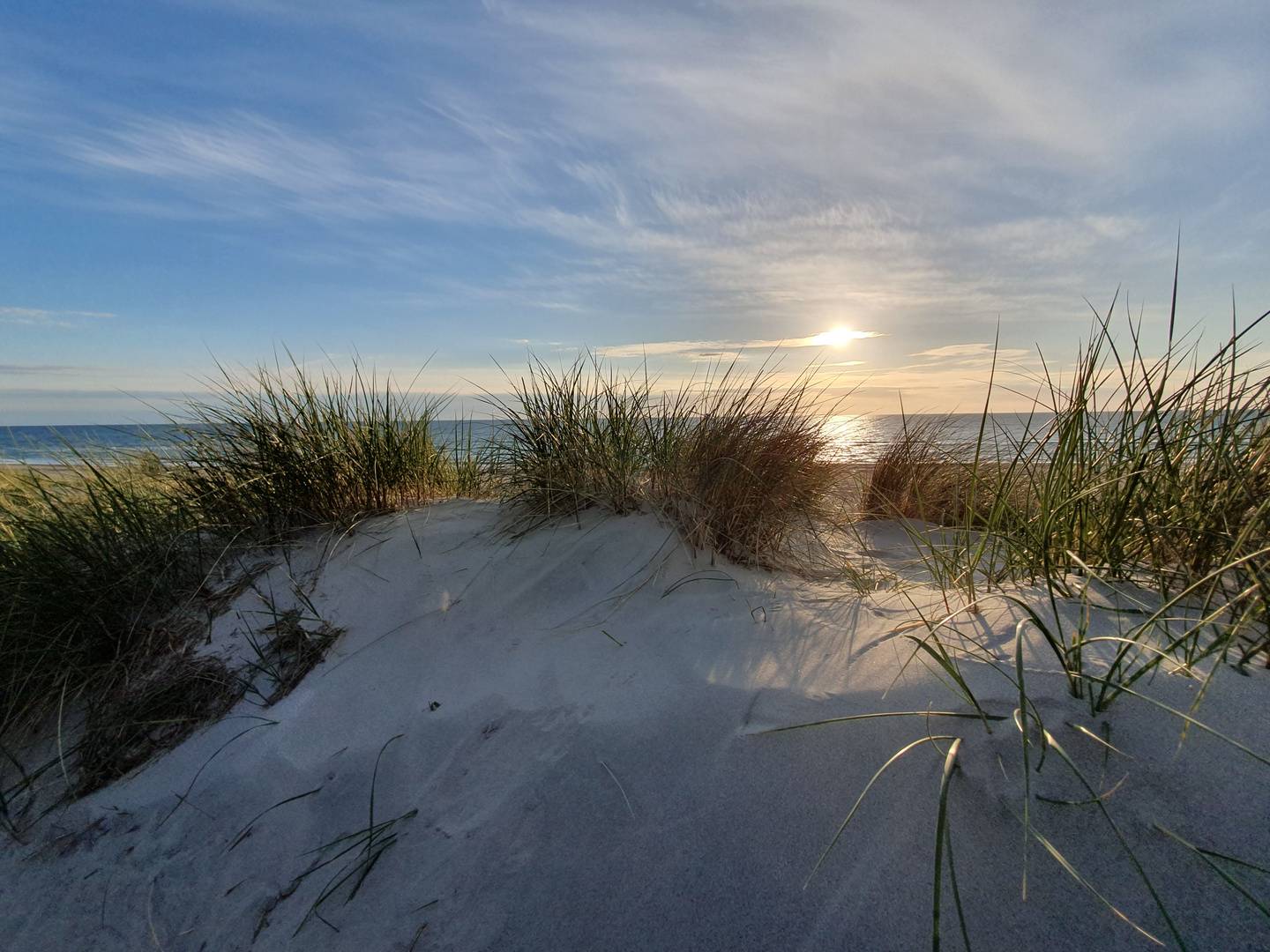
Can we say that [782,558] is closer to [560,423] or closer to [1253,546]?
[560,423]

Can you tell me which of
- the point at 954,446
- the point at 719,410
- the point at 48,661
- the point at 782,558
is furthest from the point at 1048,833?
the point at 954,446

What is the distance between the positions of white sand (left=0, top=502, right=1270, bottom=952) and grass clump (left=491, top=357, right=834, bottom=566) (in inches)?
13.4

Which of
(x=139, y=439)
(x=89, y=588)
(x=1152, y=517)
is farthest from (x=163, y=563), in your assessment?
(x=1152, y=517)

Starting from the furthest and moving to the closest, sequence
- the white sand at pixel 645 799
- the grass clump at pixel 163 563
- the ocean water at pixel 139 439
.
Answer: the ocean water at pixel 139 439
the grass clump at pixel 163 563
the white sand at pixel 645 799

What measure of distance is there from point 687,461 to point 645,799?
5.44ft

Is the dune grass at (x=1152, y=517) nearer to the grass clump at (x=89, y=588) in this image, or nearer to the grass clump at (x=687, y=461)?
the grass clump at (x=687, y=461)

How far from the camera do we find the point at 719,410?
3.03 meters

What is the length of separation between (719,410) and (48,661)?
116 inches

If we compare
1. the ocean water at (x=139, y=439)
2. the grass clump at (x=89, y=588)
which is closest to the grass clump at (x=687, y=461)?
the ocean water at (x=139, y=439)

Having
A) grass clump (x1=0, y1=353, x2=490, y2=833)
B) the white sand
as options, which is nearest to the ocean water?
grass clump (x1=0, y1=353, x2=490, y2=833)

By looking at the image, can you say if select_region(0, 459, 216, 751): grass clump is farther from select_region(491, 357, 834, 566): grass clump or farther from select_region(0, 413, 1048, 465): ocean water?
select_region(491, 357, 834, 566): grass clump

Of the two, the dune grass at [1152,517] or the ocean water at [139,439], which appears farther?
the ocean water at [139,439]

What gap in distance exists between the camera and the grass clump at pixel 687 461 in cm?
275

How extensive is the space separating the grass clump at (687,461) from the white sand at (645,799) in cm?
34
